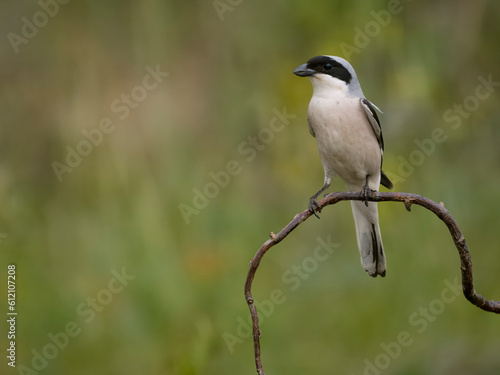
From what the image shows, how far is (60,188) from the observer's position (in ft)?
15.5

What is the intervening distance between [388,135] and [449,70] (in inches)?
28.2

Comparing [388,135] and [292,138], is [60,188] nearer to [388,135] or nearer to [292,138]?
[292,138]

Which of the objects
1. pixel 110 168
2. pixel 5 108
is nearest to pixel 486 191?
pixel 110 168
